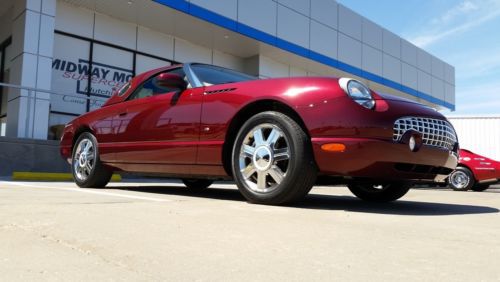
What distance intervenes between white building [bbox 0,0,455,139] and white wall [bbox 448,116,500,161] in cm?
498

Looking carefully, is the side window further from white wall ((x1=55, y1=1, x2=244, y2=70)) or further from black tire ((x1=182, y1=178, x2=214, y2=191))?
white wall ((x1=55, y1=1, x2=244, y2=70))

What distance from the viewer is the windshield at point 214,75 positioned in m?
4.32

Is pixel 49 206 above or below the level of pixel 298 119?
below

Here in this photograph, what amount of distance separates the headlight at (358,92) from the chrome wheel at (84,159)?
3.15m

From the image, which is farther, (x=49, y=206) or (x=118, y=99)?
(x=118, y=99)

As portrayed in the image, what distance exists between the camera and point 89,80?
42.7 feet

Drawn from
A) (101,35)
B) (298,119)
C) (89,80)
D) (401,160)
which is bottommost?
(401,160)

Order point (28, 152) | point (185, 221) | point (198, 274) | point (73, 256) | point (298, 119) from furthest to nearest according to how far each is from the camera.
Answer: point (28, 152) → point (298, 119) → point (185, 221) → point (73, 256) → point (198, 274)

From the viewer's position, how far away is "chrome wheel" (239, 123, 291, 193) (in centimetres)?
347

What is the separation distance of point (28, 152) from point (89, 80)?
4868 mm

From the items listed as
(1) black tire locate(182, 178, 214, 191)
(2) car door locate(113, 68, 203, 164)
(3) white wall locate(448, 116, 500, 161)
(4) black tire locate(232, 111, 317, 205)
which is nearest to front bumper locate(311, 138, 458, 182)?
(4) black tire locate(232, 111, 317, 205)

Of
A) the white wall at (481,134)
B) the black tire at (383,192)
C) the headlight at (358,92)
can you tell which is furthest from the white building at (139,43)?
the headlight at (358,92)

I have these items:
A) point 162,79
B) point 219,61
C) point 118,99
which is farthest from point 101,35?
point 162,79

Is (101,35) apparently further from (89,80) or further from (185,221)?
(185,221)
